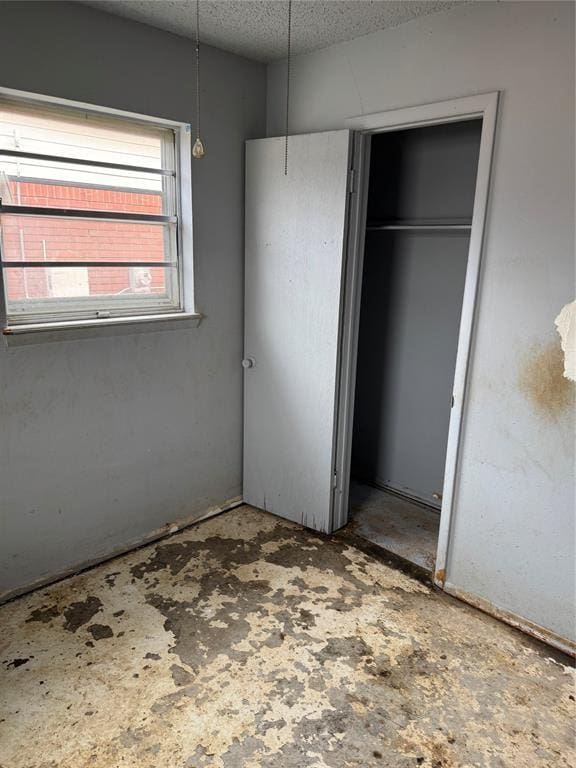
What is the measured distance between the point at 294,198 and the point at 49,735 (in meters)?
2.58

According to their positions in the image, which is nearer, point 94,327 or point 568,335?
point 568,335

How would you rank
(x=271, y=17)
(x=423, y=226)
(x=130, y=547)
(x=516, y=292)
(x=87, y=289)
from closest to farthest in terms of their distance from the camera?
(x=516, y=292)
(x=271, y=17)
(x=87, y=289)
(x=130, y=547)
(x=423, y=226)

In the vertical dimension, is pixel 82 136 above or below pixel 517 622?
above

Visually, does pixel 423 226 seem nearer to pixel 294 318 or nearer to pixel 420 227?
pixel 420 227

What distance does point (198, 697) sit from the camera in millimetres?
1904

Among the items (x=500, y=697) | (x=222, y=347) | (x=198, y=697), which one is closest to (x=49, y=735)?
(x=198, y=697)

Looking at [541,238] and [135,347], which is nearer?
[541,238]

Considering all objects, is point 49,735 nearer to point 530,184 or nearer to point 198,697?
point 198,697

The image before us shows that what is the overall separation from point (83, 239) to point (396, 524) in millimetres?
2393

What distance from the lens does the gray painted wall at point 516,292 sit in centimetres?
198

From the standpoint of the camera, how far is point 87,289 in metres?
2.53

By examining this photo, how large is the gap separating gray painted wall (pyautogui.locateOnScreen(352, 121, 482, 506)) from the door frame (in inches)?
25.6

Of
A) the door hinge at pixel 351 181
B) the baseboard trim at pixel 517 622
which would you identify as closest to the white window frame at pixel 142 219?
the door hinge at pixel 351 181

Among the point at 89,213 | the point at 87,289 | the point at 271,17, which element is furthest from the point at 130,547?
the point at 271,17
